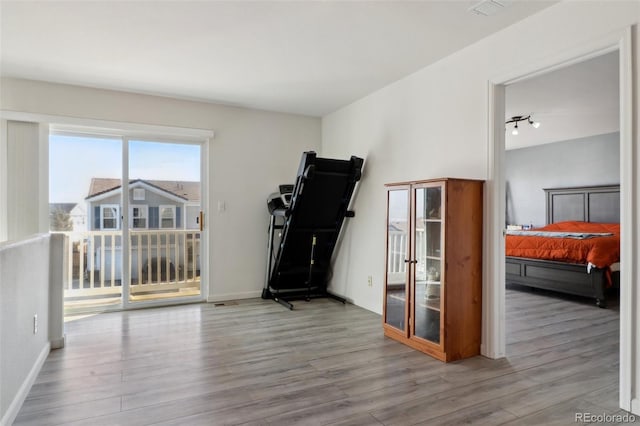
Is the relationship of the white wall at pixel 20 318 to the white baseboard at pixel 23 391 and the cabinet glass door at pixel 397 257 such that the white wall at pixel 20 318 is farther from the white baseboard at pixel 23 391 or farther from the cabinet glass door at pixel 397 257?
the cabinet glass door at pixel 397 257

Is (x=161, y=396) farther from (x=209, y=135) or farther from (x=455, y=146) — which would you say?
(x=209, y=135)

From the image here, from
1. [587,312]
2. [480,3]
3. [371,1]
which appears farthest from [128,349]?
[587,312]

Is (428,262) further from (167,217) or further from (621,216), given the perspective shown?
(167,217)

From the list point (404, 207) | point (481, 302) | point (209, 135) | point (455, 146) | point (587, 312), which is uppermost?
point (209, 135)

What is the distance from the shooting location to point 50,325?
2.99 meters

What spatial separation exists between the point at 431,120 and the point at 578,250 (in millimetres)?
2930

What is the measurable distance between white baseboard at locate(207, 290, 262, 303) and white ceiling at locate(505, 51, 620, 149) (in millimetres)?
3924

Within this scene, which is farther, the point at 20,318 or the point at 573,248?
the point at 573,248

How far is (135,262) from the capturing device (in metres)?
4.42

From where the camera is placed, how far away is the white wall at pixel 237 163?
14.4 ft

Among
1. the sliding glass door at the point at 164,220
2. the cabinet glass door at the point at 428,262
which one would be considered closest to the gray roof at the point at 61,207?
the sliding glass door at the point at 164,220

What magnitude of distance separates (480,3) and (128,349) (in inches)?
144

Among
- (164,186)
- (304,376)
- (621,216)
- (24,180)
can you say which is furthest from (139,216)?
(621,216)
